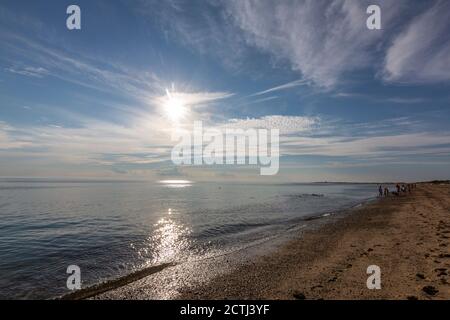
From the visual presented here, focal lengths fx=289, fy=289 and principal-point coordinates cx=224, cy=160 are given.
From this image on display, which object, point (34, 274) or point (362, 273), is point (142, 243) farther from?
point (362, 273)

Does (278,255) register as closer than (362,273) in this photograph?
No

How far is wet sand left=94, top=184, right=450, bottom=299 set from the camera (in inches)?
433

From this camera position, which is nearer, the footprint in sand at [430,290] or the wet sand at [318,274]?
the footprint in sand at [430,290]

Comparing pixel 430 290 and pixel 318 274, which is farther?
pixel 318 274

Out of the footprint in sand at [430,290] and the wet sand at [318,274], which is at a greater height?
the footprint in sand at [430,290]

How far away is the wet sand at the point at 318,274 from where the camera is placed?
11.0 meters

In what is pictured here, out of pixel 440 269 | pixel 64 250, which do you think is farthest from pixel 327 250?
pixel 64 250

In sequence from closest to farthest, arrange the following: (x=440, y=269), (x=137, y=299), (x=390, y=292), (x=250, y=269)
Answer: (x=390, y=292) < (x=137, y=299) < (x=440, y=269) < (x=250, y=269)

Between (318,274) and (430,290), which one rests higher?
(430,290)

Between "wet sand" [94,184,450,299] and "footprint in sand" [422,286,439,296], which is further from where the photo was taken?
"wet sand" [94,184,450,299]

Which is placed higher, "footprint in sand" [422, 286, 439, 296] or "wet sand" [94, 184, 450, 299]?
"footprint in sand" [422, 286, 439, 296]

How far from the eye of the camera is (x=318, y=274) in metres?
13.2
